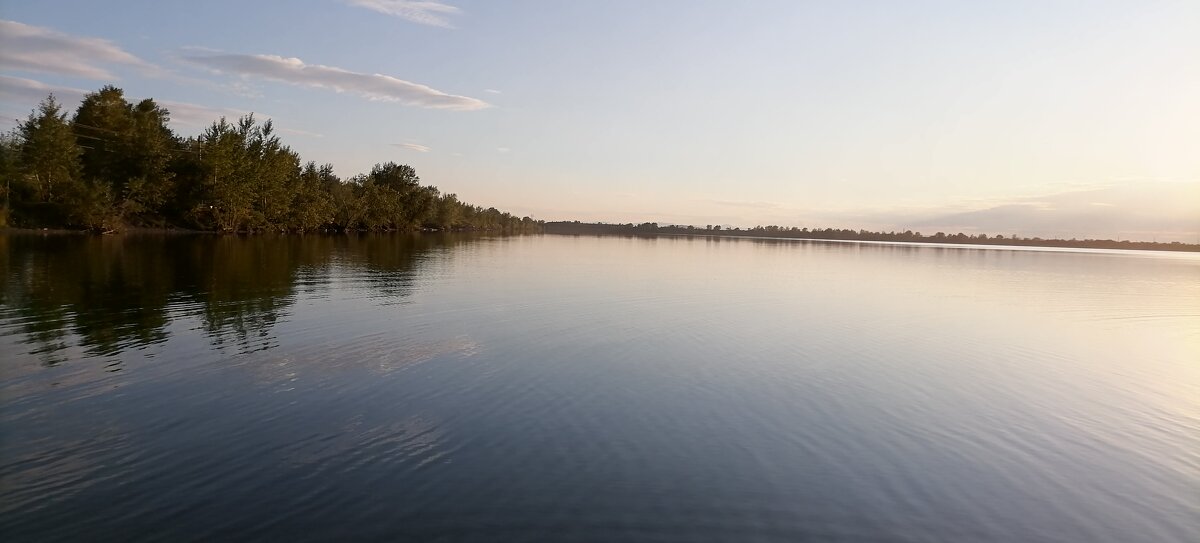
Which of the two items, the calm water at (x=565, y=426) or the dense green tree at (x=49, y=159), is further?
the dense green tree at (x=49, y=159)

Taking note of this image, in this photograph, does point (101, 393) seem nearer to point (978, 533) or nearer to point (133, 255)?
point (978, 533)

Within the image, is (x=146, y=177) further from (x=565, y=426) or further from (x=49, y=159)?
(x=565, y=426)

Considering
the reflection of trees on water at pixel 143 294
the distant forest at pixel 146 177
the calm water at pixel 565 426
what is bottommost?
the calm water at pixel 565 426

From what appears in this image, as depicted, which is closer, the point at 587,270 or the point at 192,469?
the point at 192,469

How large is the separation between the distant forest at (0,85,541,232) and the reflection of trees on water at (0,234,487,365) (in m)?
36.9

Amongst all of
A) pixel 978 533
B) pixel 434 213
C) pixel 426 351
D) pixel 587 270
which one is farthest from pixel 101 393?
pixel 434 213

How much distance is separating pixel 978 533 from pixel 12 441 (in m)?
12.1

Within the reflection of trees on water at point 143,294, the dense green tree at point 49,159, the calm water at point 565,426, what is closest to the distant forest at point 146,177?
the dense green tree at point 49,159

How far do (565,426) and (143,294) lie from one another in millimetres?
19572

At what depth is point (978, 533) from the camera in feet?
22.8

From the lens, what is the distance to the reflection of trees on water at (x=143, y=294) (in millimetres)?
14648

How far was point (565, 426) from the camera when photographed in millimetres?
9836

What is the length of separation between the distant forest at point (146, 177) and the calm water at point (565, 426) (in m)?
60.0

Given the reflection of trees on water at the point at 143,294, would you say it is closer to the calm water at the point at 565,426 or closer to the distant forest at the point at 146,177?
the calm water at the point at 565,426
